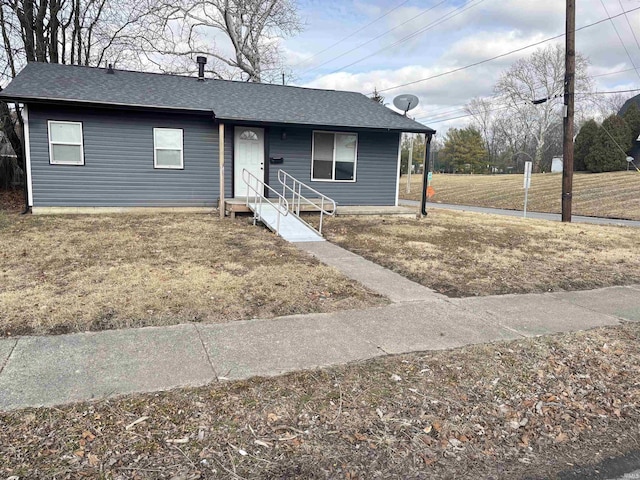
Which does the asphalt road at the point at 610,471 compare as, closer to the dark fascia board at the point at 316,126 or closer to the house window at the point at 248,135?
the dark fascia board at the point at 316,126

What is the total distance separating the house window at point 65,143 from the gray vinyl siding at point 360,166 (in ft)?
16.7

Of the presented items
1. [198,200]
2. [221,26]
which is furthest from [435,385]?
[221,26]

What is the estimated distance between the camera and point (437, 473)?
8.44ft

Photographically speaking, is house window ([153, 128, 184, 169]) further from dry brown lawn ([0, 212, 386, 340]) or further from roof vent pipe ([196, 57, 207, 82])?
dry brown lawn ([0, 212, 386, 340])

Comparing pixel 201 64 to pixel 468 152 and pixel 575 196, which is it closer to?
pixel 575 196

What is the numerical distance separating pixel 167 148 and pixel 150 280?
25.0ft

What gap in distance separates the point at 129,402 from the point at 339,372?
1548mm

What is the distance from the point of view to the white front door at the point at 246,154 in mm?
13242

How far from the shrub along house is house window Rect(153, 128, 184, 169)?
1.1 inches

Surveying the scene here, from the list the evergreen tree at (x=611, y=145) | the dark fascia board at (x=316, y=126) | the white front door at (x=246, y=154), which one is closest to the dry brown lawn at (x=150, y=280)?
the dark fascia board at (x=316, y=126)

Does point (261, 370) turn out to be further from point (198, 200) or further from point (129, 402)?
point (198, 200)

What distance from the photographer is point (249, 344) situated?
13.4 ft

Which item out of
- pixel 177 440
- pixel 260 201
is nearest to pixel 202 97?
pixel 260 201

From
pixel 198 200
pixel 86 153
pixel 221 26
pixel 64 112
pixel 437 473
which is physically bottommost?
pixel 437 473
